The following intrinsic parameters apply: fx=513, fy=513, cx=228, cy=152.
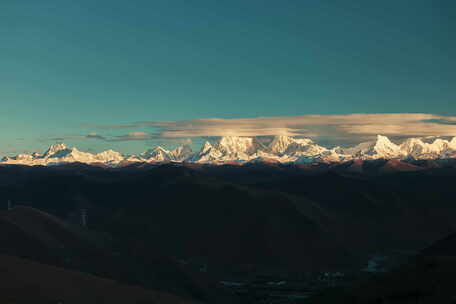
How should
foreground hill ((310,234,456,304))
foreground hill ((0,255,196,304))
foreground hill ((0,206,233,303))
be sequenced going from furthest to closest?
1. foreground hill ((0,206,233,303))
2. foreground hill ((0,255,196,304))
3. foreground hill ((310,234,456,304))

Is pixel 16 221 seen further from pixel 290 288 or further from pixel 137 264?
pixel 290 288

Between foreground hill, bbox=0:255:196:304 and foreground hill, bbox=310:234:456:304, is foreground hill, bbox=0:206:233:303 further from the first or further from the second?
foreground hill, bbox=310:234:456:304

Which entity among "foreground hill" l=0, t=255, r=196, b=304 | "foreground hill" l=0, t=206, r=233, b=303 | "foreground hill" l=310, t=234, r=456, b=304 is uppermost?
"foreground hill" l=310, t=234, r=456, b=304

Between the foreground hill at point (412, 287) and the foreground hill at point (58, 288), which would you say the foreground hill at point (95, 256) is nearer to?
the foreground hill at point (58, 288)

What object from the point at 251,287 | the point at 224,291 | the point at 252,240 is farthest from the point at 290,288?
the point at 252,240

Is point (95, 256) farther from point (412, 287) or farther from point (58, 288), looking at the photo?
point (412, 287)

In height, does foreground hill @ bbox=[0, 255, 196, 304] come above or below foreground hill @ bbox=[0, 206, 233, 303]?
above

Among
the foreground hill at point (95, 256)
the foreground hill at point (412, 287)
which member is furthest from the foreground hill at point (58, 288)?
the foreground hill at point (412, 287)

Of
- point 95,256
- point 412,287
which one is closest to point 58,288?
point 95,256

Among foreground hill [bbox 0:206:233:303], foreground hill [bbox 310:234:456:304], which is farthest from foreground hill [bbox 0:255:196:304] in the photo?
foreground hill [bbox 310:234:456:304]
